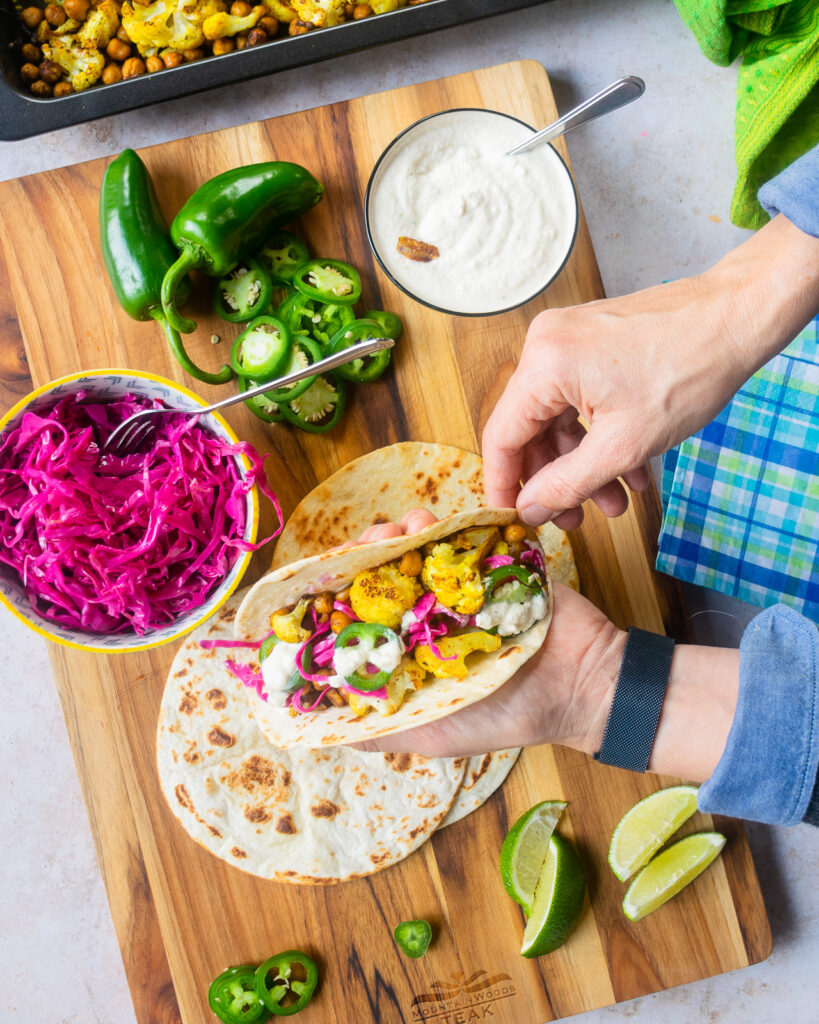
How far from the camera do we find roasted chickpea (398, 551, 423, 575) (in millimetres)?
1997

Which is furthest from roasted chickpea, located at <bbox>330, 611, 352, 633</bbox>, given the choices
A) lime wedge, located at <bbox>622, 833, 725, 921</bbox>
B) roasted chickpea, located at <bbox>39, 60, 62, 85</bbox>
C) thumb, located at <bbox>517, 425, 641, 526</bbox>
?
roasted chickpea, located at <bbox>39, 60, 62, 85</bbox>

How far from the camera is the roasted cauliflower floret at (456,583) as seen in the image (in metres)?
1.91

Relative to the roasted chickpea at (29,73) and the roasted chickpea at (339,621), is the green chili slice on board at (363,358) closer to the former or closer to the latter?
the roasted chickpea at (339,621)

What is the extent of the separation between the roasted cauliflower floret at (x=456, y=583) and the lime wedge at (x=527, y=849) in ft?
2.59

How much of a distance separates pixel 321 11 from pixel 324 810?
2358mm

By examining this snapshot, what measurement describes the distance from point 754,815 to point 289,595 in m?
1.20

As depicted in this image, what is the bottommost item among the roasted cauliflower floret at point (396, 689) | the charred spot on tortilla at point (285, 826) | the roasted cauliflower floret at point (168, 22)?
the charred spot on tortilla at point (285, 826)

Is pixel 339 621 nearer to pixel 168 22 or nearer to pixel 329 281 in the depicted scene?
pixel 329 281

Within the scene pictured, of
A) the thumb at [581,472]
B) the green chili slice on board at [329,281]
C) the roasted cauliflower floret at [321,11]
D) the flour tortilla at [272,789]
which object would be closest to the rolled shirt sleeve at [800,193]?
the thumb at [581,472]

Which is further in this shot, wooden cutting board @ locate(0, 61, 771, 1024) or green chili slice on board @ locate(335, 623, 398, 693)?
wooden cutting board @ locate(0, 61, 771, 1024)

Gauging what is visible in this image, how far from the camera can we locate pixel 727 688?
2.03m

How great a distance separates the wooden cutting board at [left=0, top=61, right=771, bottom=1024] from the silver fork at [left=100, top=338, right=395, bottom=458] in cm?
23

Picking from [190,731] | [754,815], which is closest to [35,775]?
[190,731]

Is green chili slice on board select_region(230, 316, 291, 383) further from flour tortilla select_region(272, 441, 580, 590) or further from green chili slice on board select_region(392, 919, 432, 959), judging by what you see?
green chili slice on board select_region(392, 919, 432, 959)
